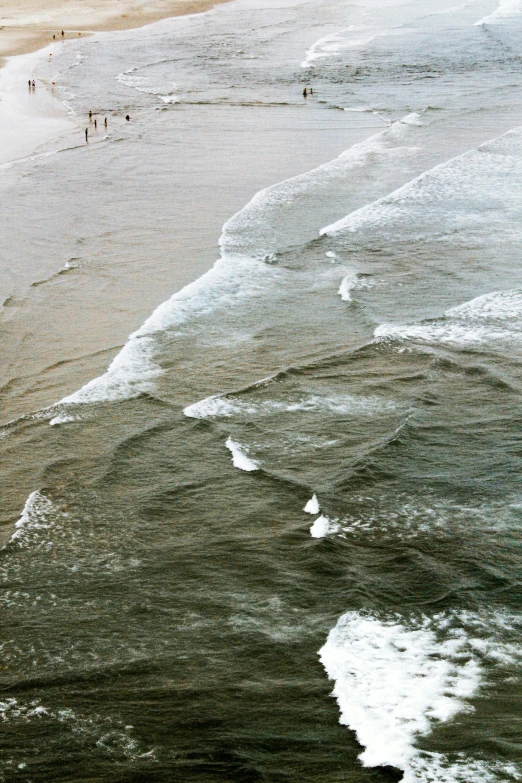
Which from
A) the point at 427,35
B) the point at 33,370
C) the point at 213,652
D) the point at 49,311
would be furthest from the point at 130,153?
the point at 427,35

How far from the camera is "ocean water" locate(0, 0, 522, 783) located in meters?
5.65

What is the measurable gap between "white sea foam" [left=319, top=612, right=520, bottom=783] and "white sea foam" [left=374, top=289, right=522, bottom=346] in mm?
6169

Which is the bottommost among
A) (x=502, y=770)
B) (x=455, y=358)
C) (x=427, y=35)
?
(x=502, y=770)

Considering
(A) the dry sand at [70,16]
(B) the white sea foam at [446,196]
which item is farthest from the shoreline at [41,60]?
(B) the white sea foam at [446,196]

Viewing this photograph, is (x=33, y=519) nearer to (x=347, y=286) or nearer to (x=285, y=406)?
(x=285, y=406)

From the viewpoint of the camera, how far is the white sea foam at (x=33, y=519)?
301 inches

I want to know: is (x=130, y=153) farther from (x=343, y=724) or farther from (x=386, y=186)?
(x=343, y=724)

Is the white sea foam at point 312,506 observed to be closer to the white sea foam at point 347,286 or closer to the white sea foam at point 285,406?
the white sea foam at point 285,406

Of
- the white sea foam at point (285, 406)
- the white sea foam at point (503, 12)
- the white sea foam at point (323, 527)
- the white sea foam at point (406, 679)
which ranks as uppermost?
the white sea foam at point (503, 12)

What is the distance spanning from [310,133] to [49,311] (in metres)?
16.7

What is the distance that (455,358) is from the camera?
11.4 metres

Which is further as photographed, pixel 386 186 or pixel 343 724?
pixel 386 186

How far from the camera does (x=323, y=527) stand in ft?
25.5

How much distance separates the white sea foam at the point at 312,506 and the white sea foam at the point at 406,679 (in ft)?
5.16
